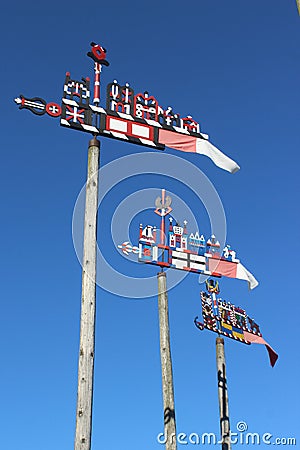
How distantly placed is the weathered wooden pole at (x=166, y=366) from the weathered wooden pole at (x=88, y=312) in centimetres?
426

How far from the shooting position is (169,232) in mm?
→ 13547

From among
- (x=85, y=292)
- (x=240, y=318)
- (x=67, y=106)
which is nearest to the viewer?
(x=85, y=292)

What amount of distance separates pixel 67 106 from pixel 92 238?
195 cm

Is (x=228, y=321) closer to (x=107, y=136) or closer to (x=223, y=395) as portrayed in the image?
(x=223, y=395)

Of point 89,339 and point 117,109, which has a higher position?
point 117,109

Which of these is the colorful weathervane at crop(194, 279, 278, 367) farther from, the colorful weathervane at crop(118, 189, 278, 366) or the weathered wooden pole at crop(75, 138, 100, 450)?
the weathered wooden pole at crop(75, 138, 100, 450)

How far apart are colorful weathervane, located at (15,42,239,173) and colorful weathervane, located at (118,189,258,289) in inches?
128

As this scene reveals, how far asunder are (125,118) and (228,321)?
318 inches

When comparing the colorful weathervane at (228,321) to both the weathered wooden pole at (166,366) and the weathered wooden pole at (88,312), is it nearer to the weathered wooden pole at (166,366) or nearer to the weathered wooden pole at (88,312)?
Answer: the weathered wooden pole at (166,366)

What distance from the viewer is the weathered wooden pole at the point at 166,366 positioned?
10852mm

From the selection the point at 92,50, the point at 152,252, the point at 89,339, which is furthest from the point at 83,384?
the point at 152,252

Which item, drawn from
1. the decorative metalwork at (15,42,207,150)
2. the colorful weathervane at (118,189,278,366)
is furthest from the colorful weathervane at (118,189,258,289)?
the decorative metalwork at (15,42,207,150)

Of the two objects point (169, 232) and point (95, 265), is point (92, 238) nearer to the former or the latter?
point (95, 265)

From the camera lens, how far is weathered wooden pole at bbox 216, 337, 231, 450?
1317cm
